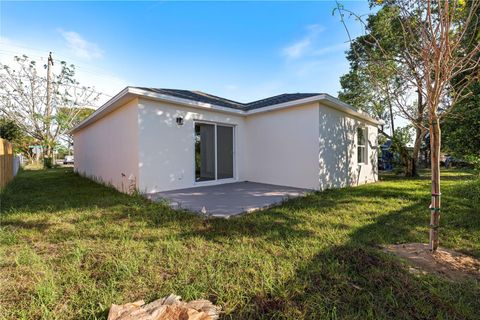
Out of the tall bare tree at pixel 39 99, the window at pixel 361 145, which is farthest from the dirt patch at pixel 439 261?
the tall bare tree at pixel 39 99

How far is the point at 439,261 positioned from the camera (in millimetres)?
2582

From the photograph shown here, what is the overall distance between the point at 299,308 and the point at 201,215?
2769 millimetres

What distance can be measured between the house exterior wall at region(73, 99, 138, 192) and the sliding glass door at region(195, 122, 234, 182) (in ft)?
6.25

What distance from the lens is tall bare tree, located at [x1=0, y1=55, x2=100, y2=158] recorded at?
62.4 ft

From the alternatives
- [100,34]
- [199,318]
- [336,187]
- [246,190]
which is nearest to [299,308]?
[199,318]

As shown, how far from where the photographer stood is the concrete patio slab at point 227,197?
4.74m

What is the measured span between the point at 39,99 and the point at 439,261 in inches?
1085

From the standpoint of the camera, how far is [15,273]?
2271 millimetres

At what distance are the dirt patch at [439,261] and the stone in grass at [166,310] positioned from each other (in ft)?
7.00

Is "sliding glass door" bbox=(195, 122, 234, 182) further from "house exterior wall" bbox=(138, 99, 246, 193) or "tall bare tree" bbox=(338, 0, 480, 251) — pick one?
"tall bare tree" bbox=(338, 0, 480, 251)

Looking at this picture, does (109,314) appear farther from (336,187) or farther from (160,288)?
(336,187)

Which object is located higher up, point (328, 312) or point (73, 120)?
point (73, 120)

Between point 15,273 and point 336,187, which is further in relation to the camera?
point 336,187

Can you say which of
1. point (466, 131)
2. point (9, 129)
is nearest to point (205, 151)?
point (466, 131)
